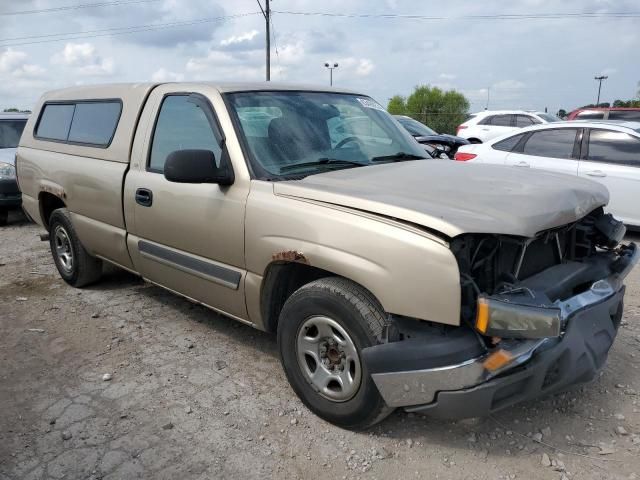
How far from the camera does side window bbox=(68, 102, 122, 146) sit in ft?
14.7

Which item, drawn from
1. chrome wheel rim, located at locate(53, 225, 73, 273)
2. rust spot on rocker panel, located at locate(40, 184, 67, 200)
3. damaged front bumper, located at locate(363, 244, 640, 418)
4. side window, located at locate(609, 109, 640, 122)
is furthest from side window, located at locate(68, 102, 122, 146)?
side window, located at locate(609, 109, 640, 122)

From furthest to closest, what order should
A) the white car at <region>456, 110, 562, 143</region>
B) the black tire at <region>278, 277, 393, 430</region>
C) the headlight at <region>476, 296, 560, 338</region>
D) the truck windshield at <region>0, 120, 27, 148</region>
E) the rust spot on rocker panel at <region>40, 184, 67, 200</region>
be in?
the white car at <region>456, 110, 562, 143</region>
the truck windshield at <region>0, 120, 27, 148</region>
the rust spot on rocker panel at <region>40, 184, 67, 200</region>
the black tire at <region>278, 277, 393, 430</region>
the headlight at <region>476, 296, 560, 338</region>

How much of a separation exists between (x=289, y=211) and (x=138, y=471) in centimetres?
148

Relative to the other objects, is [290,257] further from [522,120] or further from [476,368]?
[522,120]

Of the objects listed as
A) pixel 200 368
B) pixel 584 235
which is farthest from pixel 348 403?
pixel 584 235

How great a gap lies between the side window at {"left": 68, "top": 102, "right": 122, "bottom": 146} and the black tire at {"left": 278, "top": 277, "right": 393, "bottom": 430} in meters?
2.40

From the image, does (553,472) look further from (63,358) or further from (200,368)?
(63,358)

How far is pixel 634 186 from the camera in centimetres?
691

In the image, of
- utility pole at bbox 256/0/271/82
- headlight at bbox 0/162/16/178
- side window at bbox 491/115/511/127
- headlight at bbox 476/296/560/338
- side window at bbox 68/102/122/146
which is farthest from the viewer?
utility pole at bbox 256/0/271/82

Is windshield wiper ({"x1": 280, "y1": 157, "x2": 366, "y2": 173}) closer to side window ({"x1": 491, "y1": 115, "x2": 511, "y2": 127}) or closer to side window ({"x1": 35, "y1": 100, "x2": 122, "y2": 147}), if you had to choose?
side window ({"x1": 35, "y1": 100, "x2": 122, "y2": 147})

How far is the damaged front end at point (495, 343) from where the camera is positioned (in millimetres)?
2395

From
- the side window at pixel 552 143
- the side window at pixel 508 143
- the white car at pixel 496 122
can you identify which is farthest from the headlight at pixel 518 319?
the white car at pixel 496 122

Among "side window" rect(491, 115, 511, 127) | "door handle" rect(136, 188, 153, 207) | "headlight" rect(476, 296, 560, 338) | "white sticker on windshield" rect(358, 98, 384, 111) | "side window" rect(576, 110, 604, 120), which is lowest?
"headlight" rect(476, 296, 560, 338)

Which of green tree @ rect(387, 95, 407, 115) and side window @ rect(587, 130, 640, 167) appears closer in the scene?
side window @ rect(587, 130, 640, 167)
